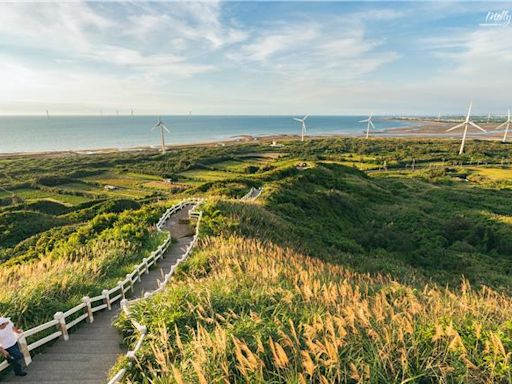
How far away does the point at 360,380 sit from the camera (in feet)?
13.4

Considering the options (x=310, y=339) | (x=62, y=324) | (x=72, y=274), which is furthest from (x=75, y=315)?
(x=310, y=339)

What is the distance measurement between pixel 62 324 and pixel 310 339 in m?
6.93

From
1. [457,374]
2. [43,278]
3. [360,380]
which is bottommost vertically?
[43,278]

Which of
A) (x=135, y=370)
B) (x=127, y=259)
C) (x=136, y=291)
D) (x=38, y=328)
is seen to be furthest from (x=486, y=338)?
(x=127, y=259)

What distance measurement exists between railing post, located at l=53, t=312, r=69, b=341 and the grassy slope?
1485mm

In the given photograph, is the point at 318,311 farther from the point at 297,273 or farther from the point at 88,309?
the point at 88,309

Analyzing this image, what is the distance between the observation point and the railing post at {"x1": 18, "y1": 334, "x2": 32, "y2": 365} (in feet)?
23.3

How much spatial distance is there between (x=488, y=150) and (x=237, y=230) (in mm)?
140871

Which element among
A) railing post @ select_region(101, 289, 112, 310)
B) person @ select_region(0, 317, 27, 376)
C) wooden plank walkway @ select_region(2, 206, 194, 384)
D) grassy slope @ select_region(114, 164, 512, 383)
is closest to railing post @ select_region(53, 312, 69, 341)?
wooden plank walkway @ select_region(2, 206, 194, 384)

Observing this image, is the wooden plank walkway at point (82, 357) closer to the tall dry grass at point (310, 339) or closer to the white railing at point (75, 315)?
the white railing at point (75, 315)

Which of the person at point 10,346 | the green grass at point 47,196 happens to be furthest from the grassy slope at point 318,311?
the green grass at point 47,196

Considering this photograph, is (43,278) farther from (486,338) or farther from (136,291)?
(486,338)

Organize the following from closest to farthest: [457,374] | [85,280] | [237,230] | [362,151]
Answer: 1. [457,374]
2. [85,280]
3. [237,230]
4. [362,151]

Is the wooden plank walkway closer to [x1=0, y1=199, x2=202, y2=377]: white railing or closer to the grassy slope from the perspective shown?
[x1=0, y1=199, x2=202, y2=377]: white railing
